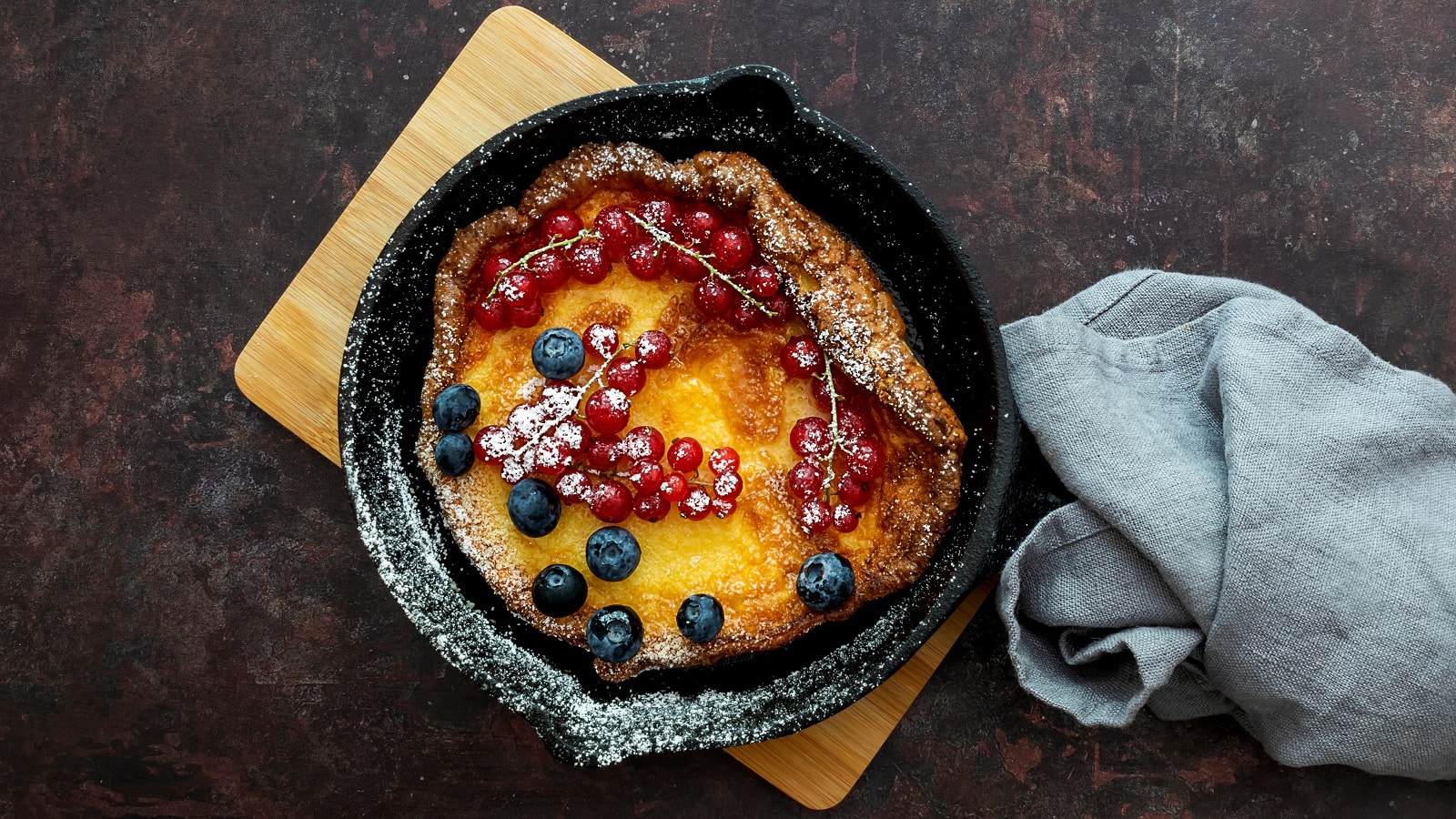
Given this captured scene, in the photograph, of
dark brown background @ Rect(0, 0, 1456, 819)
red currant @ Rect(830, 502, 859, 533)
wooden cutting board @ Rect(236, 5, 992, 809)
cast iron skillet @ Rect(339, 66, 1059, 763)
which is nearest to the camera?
cast iron skillet @ Rect(339, 66, 1059, 763)

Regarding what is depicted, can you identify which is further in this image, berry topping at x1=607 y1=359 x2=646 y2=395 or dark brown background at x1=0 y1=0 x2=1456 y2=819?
dark brown background at x1=0 y1=0 x2=1456 y2=819

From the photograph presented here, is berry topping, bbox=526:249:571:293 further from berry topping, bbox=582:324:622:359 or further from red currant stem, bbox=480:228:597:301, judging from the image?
berry topping, bbox=582:324:622:359

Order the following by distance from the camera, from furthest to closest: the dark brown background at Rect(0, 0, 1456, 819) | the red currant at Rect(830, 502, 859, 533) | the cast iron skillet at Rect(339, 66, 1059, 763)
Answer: the dark brown background at Rect(0, 0, 1456, 819) → the red currant at Rect(830, 502, 859, 533) → the cast iron skillet at Rect(339, 66, 1059, 763)

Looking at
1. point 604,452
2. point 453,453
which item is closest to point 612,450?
point 604,452

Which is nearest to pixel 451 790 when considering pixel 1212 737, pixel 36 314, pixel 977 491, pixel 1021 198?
pixel 977 491

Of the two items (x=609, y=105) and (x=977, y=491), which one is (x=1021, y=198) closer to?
(x=977, y=491)

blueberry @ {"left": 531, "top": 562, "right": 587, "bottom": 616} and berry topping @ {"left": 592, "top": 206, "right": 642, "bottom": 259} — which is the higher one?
berry topping @ {"left": 592, "top": 206, "right": 642, "bottom": 259}

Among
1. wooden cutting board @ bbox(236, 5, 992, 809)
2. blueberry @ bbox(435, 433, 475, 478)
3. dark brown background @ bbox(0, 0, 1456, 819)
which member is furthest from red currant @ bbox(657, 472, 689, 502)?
dark brown background @ bbox(0, 0, 1456, 819)
